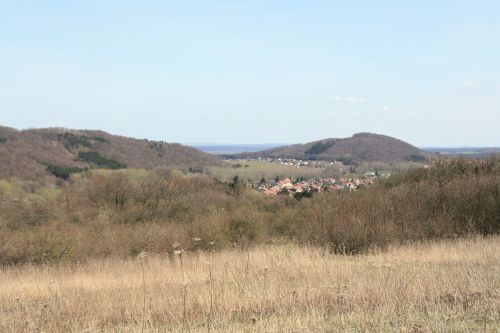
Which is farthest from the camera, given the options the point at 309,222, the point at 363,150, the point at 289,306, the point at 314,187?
the point at 363,150

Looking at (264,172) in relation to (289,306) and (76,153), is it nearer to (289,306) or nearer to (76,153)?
(76,153)

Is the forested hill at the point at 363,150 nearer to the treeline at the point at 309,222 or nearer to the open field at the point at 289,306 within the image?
the treeline at the point at 309,222

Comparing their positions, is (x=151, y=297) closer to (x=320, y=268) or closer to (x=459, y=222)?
(x=320, y=268)

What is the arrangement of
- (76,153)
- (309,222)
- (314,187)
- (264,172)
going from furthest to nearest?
(264,172)
(76,153)
(314,187)
(309,222)

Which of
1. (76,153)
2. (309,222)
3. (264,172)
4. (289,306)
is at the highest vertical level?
(76,153)

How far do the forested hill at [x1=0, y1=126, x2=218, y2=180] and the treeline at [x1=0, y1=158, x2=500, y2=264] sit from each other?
135 feet

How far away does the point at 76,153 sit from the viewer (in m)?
106

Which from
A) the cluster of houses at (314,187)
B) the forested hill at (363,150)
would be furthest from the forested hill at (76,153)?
the forested hill at (363,150)

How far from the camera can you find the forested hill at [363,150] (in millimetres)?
139875

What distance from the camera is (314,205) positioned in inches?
905

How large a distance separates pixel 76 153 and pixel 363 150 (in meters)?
96.6

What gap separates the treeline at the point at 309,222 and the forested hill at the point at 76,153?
41.1 meters

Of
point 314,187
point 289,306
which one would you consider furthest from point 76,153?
point 289,306

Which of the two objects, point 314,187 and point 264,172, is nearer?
point 314,187
